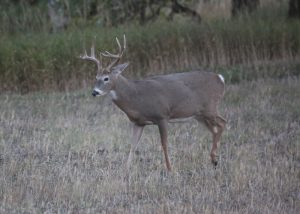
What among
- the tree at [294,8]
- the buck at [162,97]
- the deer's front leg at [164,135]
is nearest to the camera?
the deer's front leg at [164,135]

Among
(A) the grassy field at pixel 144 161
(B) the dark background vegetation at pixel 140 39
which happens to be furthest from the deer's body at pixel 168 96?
(B) the dark background vegetation at pixel 140 39

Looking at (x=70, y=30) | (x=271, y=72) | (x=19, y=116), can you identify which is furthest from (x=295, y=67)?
(x=19, y=116)

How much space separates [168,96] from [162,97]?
0.09 meters

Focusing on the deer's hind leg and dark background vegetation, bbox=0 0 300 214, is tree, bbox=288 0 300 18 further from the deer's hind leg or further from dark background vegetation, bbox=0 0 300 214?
the deer's hind leg

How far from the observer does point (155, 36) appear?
1602 centimetres

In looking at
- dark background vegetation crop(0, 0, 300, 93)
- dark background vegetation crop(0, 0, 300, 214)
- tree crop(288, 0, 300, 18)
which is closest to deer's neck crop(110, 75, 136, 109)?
dark background vegetation crop(0, 0, 300, 214)

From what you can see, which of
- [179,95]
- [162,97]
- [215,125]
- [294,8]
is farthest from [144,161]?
[294,8]

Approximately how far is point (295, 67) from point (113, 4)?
4785 millimetres

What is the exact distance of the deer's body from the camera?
922cm

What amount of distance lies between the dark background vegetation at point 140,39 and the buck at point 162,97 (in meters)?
3.97

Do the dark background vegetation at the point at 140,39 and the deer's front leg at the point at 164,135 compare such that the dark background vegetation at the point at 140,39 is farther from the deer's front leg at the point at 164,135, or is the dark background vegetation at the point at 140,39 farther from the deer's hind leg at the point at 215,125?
the deer's front leg at the point at 164,135

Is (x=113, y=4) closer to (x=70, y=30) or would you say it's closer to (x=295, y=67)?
(x=70, y=30)

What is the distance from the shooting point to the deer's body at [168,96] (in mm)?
9219

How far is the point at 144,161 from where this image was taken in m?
9.20
